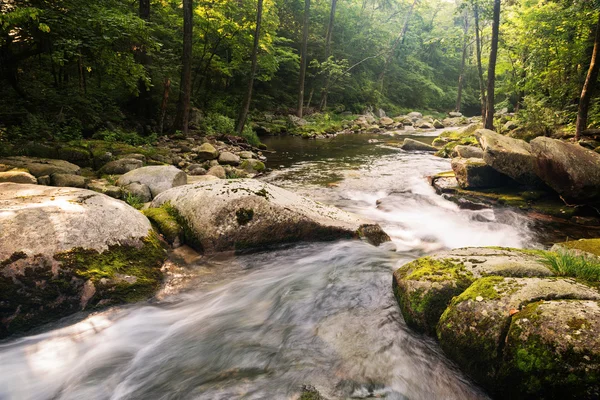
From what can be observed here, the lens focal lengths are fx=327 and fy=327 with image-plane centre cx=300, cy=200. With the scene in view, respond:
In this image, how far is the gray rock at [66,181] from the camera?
6089mm

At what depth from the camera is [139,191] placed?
6.37m

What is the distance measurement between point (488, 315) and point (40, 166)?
7.75 m

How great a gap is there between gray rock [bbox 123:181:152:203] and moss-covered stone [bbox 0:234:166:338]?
8.47 ft

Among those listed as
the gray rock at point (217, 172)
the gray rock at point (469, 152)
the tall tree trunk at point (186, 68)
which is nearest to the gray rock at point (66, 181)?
the gray rock at point (217, 172)

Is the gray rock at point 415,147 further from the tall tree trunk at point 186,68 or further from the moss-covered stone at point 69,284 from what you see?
the moss-covered stone at point 69,284

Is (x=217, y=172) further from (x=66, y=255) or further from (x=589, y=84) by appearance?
(x=589, y=84)

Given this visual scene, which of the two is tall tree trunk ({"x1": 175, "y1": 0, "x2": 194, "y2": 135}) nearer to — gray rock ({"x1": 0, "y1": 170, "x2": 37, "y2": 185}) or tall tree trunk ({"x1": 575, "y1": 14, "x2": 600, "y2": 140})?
gray rock ({"x1": 0, "y1": 170, "x2": 37, "y2": 185})

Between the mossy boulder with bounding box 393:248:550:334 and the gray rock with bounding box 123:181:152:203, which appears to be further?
the gray rock with bounding box 123:181:152:203

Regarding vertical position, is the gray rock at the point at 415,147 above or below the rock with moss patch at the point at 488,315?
above

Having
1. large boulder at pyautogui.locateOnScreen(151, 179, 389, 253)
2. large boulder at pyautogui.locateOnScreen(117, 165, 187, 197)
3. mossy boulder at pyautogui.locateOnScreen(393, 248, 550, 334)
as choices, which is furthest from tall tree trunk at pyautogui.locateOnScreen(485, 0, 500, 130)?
large boulder at pyautogui.locateOnScreen(117, 165, 187, 197)

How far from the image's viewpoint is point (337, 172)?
38.1ft

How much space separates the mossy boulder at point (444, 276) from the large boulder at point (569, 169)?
14.7ft

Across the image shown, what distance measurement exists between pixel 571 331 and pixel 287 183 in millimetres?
8212

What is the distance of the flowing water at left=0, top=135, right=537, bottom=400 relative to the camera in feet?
8.79
